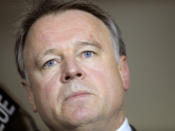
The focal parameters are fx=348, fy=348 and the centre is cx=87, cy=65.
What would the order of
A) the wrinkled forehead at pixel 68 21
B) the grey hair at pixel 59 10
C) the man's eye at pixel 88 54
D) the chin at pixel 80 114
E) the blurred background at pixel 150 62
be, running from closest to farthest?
the chin at pixel 80 114
the man's eye at pixel 88 54
the wrinkled forehead at pixel 68 21
the grey hair at pixel 59 10
the blurred background at pixel 150 62

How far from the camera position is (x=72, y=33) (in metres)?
1.59

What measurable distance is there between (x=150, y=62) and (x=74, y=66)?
1.69 m

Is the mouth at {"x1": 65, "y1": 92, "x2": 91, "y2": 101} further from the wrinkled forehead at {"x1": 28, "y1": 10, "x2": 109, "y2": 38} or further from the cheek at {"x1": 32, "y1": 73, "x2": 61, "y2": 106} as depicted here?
the wrinkled forehead at {"x1": 28, "y1": 10, "x2": 109, "y2": 38}

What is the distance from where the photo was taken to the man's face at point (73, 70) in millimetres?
1426

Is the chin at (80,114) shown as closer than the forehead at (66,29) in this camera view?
Yes

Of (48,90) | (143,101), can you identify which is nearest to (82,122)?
(48,90)

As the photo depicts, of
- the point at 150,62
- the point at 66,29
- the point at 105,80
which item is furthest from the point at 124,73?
the point at 150,62

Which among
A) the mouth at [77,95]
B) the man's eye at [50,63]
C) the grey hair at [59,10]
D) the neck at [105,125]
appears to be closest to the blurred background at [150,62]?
the grey hair at [59,10]

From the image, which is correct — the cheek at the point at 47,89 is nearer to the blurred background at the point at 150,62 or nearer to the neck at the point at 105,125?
the neck at the point at 105,125

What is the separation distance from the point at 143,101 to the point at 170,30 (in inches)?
26.0

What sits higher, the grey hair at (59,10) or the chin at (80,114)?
the grey hair at (59,10)

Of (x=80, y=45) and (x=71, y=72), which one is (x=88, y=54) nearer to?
(x=80, y=45)

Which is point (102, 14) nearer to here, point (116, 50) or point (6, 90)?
point (116, 50)

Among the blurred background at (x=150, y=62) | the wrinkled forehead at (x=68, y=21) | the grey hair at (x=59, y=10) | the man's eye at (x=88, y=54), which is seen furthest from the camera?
the blurred background at (x=150, y=62)
